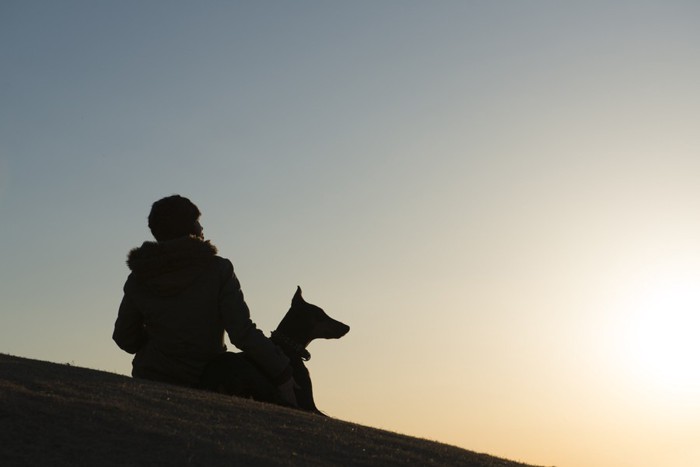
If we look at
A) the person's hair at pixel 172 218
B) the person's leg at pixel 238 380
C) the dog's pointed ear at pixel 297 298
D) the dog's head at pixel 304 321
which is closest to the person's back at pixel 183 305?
the person's hair at pixel 172 218

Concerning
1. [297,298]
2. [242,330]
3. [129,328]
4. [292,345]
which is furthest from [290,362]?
[129,328]

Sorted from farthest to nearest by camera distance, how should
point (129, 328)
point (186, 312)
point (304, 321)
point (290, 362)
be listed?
1. point (304, 321)
2. point (290, 362)
3. point (129, 328)
4. point (186, 312)

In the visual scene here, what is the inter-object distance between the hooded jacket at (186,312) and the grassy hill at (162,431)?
103cm

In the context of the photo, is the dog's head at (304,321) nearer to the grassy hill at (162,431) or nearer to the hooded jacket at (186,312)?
the hooded jacket at (186,312)

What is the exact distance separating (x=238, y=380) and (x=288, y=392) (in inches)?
28.4

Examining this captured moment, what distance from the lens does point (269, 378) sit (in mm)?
11500

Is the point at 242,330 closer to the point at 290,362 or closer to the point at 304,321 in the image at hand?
the point at 290,362

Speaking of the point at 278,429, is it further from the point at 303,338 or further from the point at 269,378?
the point at 303,338

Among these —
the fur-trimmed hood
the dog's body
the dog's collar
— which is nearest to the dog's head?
the dog's body

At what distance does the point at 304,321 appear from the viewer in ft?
46.4

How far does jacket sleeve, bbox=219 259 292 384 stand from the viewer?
440 inches

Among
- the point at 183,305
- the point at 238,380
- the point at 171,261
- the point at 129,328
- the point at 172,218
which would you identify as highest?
the point at 172,218

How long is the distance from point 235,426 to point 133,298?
11.1 feet

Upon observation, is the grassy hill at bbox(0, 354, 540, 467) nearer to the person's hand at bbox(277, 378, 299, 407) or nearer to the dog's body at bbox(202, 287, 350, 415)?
the dog's body at bbox(202, 287, 350, 415)
